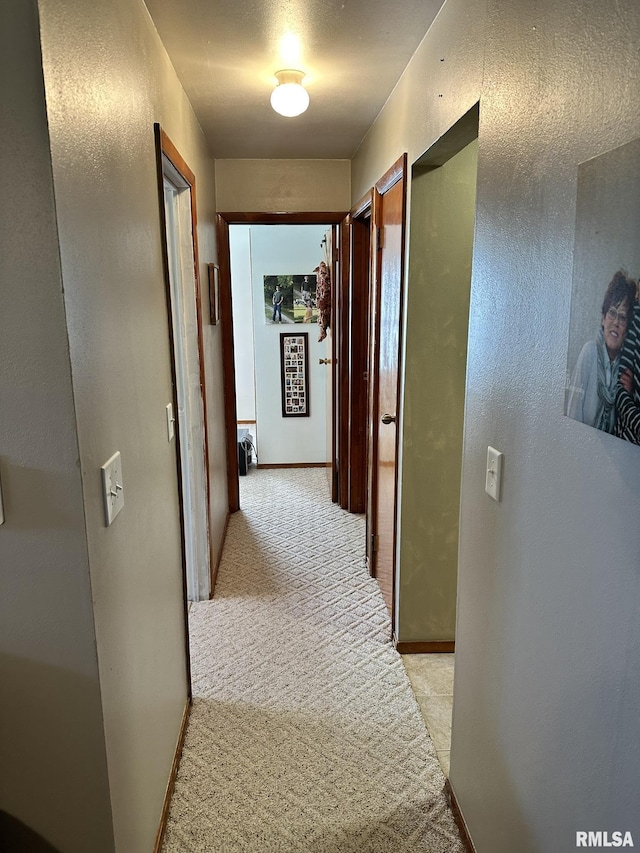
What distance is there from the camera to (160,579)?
1.66 metres

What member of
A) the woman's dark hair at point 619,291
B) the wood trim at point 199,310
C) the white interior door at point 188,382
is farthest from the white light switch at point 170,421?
the woman's dark hair at point 619,291

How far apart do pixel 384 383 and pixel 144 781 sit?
72.0 inches

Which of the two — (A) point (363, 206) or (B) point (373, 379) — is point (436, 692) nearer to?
(B) point (373, 379)

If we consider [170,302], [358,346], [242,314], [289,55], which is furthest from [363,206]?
[242,314]

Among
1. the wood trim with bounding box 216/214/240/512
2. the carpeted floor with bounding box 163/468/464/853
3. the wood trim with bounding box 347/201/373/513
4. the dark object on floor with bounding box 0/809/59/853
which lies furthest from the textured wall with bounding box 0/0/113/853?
the wood trim with bounding box 216/214/240/512

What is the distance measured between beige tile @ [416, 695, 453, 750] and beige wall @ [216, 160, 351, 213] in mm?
2836

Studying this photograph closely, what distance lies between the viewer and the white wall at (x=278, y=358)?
4.75 meters

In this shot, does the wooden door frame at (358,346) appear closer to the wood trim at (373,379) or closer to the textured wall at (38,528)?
the wood trim at (373,379)

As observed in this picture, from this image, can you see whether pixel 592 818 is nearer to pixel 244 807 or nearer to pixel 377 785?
pixel 377 785

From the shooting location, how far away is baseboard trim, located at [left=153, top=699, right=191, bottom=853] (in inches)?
60.6

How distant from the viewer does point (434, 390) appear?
225cm

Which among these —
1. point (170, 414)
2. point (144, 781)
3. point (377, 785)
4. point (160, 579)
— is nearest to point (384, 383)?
point (170, 414)

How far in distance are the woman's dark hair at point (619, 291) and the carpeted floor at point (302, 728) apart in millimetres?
1534

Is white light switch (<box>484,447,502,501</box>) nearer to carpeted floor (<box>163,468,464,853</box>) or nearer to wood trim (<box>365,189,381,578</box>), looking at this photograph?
carpeted floor (<box>163,468,464,853</box>)
